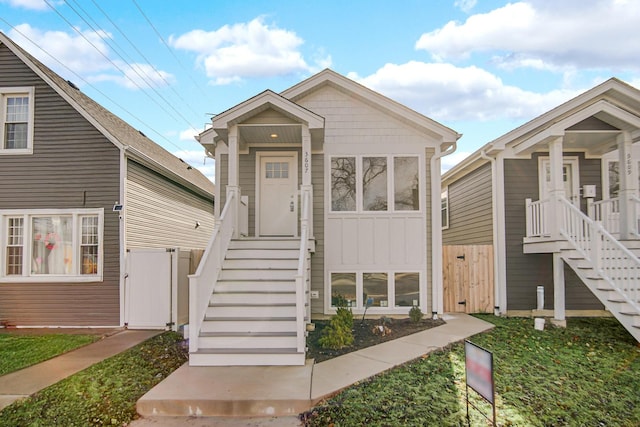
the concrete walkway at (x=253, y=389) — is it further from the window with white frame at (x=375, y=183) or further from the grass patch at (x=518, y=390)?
the window with white frame at (x=375, y=183)

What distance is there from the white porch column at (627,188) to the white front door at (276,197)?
7.06 metres

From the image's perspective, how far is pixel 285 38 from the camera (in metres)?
15.2

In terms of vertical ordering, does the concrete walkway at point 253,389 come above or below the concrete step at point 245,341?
below

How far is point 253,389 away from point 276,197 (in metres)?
5.20

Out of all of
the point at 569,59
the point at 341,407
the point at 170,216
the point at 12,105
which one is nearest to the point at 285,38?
the point at 170,216

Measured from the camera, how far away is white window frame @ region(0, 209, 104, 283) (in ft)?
28.1

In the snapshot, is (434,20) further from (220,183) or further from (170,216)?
(170,216)

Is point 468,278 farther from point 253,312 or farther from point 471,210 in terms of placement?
point 253,312

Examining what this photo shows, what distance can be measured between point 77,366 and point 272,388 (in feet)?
10.5

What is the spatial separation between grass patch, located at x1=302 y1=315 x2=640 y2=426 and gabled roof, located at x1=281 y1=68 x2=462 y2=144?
178 inches

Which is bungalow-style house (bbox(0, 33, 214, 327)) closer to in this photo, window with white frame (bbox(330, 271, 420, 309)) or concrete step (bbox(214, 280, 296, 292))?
concrete step (bbox(214, 280, 296, 292))

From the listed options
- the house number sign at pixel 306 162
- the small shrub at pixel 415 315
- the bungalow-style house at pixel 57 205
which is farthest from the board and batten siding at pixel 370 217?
the bungalow-style house at pixel 57 205

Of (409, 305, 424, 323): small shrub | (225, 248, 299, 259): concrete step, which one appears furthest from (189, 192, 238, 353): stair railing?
(409, 305, 424, 323): small shrub

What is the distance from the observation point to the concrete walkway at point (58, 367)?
188 inches
